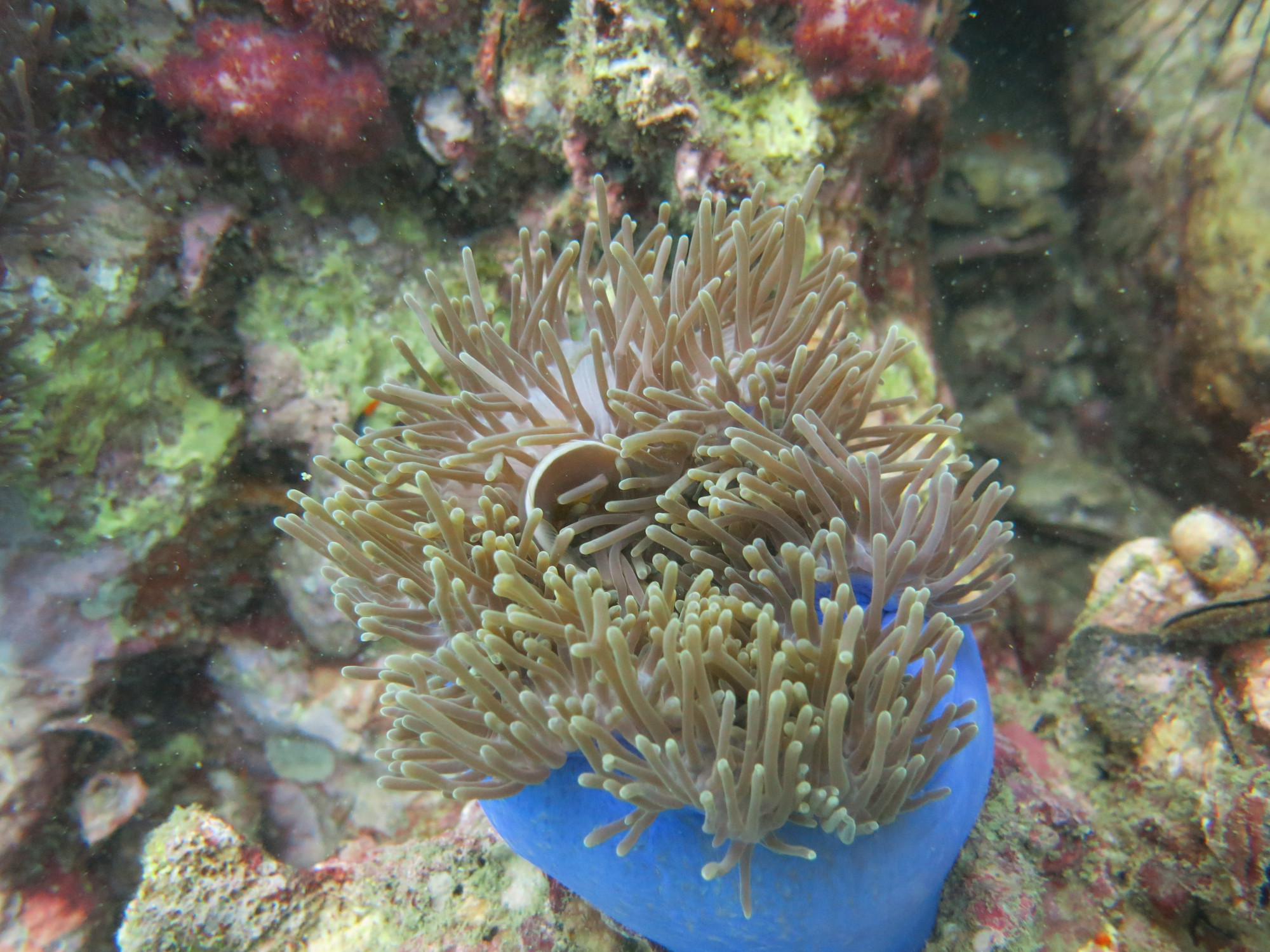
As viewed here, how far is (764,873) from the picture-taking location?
1.60 m

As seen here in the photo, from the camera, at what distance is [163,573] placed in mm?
3053

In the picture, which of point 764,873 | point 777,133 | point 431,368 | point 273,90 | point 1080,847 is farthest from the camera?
point 431,368

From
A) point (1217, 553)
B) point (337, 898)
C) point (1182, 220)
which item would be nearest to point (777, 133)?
point (1182, 220)

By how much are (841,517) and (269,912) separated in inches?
92.7

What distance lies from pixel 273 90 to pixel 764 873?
10.3 ft

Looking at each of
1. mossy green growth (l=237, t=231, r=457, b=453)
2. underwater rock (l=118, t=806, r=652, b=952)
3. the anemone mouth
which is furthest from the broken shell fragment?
mossy green growth (l=237, t=231, r=457, b=453)

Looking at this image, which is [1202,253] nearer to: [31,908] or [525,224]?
[525,224]

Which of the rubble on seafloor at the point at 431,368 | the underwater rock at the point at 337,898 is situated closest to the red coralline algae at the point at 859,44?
the rubble on seafloor at the point at 431,368

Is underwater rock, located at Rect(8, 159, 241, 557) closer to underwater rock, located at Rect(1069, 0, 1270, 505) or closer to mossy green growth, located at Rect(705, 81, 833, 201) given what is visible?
mossy green growth, located at Rect(705, 81, 833, 201)

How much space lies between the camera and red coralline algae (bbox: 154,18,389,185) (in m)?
2.67

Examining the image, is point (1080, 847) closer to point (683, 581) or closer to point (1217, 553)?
point (1217, 553)

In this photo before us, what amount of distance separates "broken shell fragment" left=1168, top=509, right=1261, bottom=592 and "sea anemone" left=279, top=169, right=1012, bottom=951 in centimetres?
134

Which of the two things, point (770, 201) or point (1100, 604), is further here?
point (1100, 604)

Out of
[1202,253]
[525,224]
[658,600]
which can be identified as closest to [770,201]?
[525,224]
